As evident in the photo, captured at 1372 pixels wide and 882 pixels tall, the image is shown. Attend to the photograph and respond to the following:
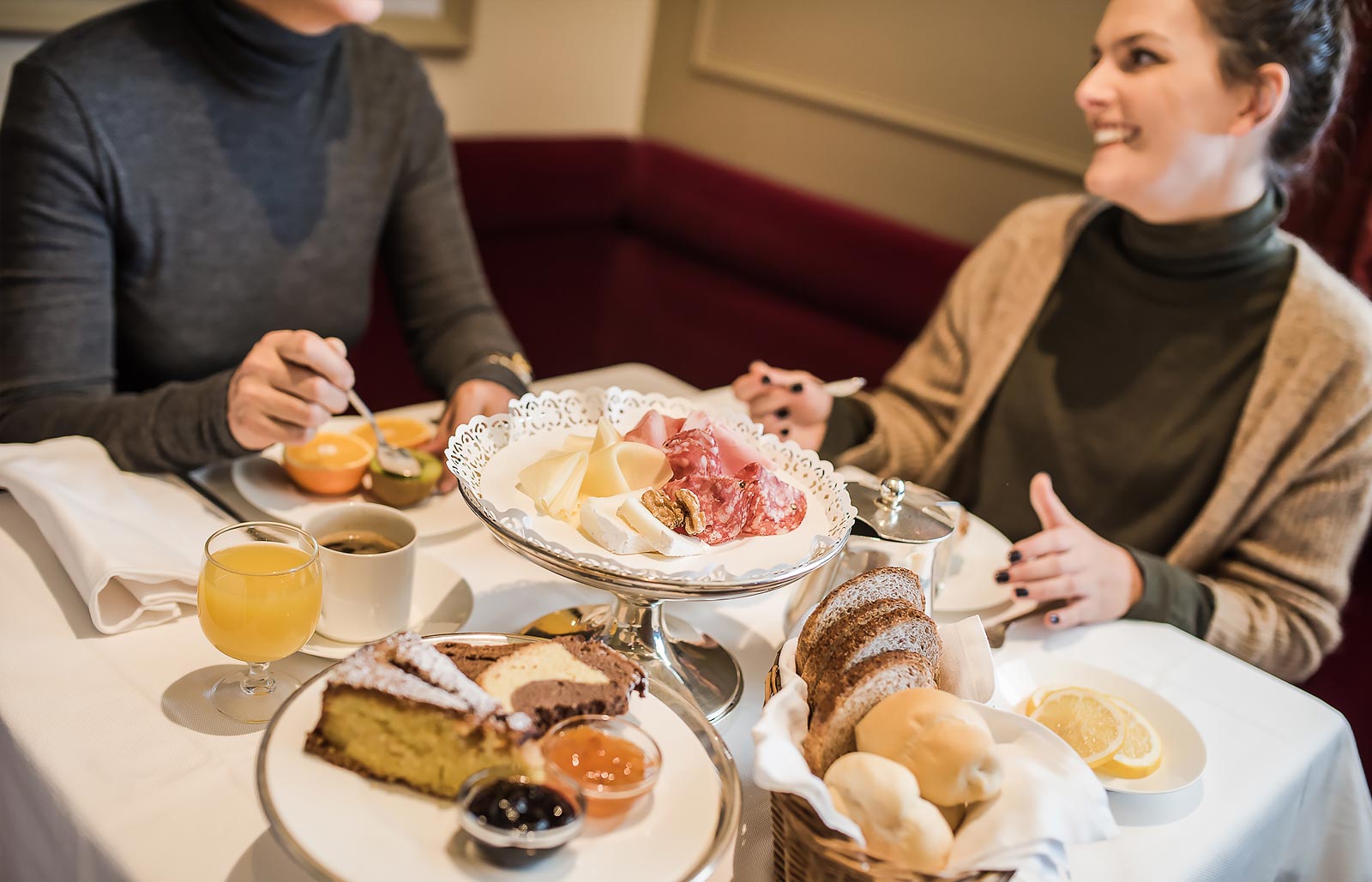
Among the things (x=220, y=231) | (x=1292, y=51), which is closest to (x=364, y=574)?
(x=220, y=231)

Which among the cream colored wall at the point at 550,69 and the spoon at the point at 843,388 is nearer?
the spoon at the point at 843,388

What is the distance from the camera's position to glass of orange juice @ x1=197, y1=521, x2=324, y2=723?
0.87 meters

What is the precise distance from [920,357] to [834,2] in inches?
51.1

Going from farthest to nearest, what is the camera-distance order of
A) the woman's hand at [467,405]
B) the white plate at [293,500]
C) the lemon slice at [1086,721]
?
1. the woman's hand at [467,405]
2. the white plate at [293,500]
3. the lemon slice at [1086,721]

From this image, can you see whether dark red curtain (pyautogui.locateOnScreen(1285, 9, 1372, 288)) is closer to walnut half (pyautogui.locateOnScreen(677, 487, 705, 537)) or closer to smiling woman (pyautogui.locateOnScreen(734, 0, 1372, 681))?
smiling woman (pyautogui.locateOnScreen(734, 0, 1372, 681))

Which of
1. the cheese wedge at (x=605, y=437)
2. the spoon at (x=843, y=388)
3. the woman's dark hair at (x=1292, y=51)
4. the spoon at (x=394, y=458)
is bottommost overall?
the spoon at (x=394, y=458)

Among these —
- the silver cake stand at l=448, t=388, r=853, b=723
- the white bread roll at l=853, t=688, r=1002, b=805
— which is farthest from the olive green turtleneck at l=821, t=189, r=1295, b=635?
the white bread roll at l=853, t=688, r=1002, b=805

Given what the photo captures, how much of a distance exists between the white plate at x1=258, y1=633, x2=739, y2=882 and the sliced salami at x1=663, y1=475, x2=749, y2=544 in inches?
9.4

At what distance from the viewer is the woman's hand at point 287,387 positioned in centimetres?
118

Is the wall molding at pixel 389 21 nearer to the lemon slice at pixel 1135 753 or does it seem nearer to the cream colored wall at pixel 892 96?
the cream colored wall at pixel 892 96

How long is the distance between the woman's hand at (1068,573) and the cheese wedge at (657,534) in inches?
18.3

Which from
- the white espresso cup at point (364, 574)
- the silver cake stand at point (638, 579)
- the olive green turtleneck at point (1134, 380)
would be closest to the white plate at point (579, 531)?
the silver cake stand at point (638, 579)

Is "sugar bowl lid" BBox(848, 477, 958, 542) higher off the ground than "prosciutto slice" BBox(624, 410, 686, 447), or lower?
lower

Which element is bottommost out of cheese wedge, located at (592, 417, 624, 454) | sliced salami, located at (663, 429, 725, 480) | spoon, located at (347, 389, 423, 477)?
spoon, located at (347, 389, 423, 477)
